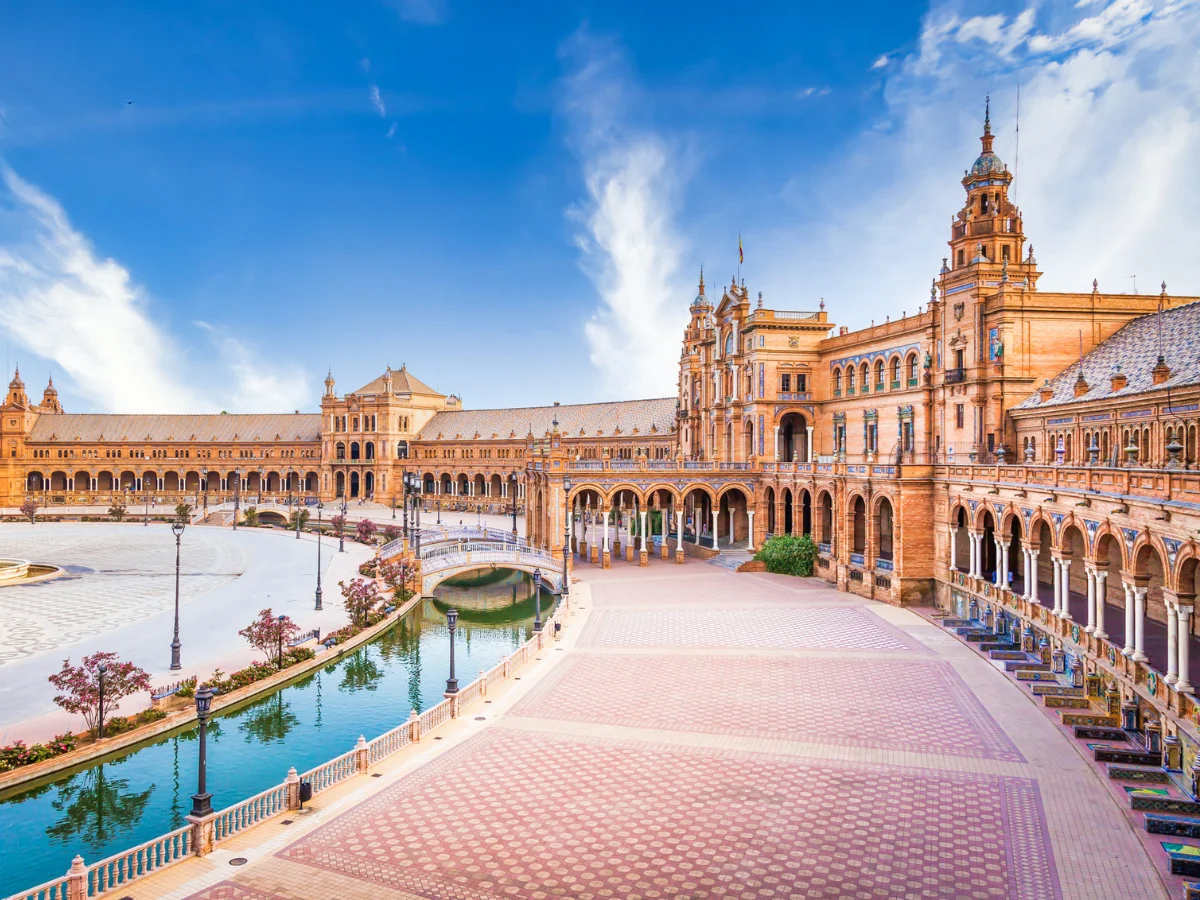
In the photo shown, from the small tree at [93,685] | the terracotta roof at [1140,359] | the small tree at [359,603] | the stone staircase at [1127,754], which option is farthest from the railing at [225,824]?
the terracotta roof at [1140,359]

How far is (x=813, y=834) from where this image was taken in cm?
1661

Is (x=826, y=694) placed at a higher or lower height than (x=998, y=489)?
lower

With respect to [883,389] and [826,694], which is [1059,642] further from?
[883,389]

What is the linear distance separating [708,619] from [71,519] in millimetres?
88714

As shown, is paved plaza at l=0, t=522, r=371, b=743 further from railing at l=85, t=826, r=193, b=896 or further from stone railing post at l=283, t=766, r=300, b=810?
stone railing post at l=283, t=766, r=300, b=810

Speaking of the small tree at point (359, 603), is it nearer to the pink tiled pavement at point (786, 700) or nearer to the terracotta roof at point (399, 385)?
A: the pink tiled pavement at point (786, 700)

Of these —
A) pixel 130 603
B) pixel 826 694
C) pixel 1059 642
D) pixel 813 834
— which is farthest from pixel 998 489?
pixel 130 603

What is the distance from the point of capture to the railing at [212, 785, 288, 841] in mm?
16891

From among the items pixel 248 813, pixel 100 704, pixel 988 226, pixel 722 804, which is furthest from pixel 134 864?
pixel 988 226

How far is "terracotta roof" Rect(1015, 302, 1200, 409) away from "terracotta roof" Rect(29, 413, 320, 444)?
3729 inches

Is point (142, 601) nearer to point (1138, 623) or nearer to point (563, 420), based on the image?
point (1138, 623)

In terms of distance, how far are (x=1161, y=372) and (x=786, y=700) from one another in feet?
64.6

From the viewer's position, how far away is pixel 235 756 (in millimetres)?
25156

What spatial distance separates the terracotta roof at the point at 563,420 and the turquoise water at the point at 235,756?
181ft
